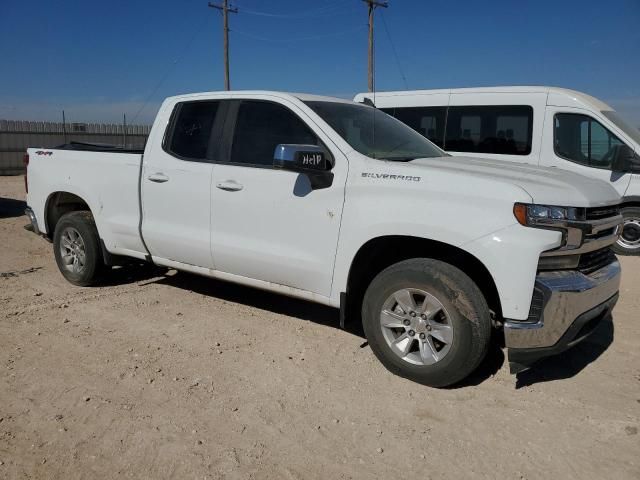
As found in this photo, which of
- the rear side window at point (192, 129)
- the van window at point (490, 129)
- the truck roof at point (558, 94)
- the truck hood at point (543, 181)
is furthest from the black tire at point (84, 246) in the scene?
the truck roof at point (558, 94)

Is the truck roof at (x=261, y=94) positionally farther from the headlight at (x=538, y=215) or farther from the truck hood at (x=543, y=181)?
the headlight at (x=538, y=215)

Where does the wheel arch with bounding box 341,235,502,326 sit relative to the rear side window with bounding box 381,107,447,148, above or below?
below

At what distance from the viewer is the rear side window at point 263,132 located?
4152mm

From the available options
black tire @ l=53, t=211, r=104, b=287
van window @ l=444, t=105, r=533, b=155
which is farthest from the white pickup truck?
van window @ l=444, t=105, r=533, b=155

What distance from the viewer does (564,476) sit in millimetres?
2729

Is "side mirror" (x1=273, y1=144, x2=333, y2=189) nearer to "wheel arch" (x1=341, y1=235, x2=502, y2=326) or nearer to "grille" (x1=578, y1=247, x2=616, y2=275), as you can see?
"wheel arch" (x1=341, y1=235, x2=502, y2=326)

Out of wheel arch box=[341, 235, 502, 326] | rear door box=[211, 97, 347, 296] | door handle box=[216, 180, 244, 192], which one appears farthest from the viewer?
door handle box=[216, 180, 244, 192]

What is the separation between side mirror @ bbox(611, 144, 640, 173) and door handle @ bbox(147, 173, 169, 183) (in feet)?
20.7

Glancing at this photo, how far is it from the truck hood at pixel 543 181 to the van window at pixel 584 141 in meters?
4.55

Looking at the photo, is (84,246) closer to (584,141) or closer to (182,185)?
(182,185)

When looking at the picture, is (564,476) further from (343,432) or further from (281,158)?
(281,158)

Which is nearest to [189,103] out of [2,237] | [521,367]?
[521,367]

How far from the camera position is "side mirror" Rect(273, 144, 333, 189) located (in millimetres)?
3627

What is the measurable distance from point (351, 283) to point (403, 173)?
0.85 m
